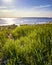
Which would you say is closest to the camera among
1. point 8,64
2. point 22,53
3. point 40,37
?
point 8,64

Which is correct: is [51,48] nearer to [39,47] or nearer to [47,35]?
[39,47]

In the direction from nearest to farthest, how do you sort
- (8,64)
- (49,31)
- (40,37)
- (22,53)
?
(8,64), (22,53), (40,37), (49,31)

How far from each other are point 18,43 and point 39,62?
1.74 m

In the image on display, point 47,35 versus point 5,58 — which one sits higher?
point 47,35

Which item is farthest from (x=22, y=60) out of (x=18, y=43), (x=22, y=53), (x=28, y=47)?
(x=18, y=43)

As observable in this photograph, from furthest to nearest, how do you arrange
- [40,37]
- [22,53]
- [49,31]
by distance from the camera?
[49,31]
[40,37]
[22,53]

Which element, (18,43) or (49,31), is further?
(49,31)

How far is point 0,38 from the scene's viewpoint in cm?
894

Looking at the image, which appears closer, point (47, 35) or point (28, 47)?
point (28, 47)

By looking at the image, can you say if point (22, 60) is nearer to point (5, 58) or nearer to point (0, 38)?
point (5, 58)

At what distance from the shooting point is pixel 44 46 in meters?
6.77

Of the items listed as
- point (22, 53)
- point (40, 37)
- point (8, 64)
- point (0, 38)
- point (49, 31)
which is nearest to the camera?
point (8, 64)

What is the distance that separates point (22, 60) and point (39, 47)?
0.80 m

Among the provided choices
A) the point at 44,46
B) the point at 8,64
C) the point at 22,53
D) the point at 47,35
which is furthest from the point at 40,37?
the point at 8,64
